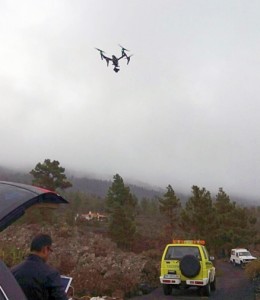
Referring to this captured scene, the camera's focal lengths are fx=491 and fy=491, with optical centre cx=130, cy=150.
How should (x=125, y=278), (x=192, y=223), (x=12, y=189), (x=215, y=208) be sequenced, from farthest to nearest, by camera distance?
(x=215, y=208), (x=192, y=223), (x=125, y=278), (x=12, y=189)

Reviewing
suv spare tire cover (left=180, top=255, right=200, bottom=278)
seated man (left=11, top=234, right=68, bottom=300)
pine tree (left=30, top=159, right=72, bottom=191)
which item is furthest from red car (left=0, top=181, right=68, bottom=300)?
pine tree (left=30, top=159, right=72, bottom=191)

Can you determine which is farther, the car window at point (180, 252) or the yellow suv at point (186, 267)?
the car window at point (180, 252)

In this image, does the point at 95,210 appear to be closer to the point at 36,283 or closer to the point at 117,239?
the point at 117,239

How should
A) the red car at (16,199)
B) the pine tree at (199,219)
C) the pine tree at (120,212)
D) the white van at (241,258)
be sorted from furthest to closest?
the pine tree at (199,219), the pine tree at (120,212), the white van at (241,258), the red car at (16,199)

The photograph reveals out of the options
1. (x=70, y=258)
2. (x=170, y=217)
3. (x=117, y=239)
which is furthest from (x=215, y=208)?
(x=70, y=258)

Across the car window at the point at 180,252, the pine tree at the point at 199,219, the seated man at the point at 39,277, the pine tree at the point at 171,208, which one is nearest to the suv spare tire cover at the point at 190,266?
the car window at the point at 180,252

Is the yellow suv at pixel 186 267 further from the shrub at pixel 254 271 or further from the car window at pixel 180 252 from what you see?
the shrub at pixel 254 271
